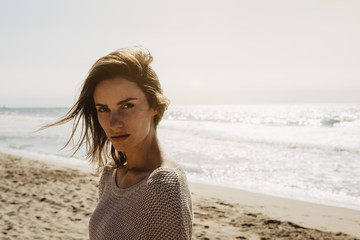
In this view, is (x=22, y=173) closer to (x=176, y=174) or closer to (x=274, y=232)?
(x=274, y=232)

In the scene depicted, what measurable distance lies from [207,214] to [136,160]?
16.9 ft

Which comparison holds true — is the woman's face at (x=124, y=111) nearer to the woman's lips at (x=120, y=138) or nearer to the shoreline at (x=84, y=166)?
the woman's lips at (x=120, y=138)

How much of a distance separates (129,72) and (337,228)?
19.6ft

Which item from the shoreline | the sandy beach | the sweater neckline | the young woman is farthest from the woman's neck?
the sandy beach

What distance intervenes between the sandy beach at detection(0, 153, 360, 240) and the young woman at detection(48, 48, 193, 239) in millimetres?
4115

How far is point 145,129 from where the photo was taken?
150 cm

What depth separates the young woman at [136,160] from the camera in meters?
1.19

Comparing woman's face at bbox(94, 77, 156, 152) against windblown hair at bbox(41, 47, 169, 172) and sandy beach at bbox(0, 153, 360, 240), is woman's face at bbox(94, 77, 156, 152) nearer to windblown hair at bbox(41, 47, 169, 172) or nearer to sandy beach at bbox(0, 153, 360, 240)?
windblown hair at bbox(41, 47, 169, 172)

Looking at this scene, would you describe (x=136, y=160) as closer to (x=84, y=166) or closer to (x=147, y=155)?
(x=147, y=155)

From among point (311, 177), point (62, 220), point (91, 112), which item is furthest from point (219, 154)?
point (91, 112)

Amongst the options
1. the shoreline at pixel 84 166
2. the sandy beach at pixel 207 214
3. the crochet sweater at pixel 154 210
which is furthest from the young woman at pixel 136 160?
the sandy beach at pixel 207 214

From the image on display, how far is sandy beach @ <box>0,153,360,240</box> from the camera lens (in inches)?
213

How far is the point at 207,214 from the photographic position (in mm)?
6340

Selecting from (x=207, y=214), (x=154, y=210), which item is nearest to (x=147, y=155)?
(x=154, y=210)
